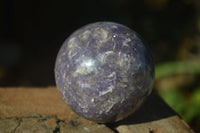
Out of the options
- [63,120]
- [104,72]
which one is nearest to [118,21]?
[63,120]

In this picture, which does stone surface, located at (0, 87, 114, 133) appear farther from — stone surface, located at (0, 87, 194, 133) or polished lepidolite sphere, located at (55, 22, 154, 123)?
polished lepidolite sphere, located at (55, 22, 154, 123)

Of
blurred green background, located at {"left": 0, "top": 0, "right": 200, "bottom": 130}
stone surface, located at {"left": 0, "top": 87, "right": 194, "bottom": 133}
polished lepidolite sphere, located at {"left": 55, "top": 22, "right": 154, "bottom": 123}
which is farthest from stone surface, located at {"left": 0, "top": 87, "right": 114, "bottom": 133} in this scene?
blurred green background, located at {"left": 0, "top": 0, "right": 200, "bottom": 130}

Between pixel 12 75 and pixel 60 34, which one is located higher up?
pixel 60 34

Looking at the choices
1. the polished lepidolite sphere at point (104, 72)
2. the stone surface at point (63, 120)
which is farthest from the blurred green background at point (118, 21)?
the polished lepidolite sphere at point (104, 72)

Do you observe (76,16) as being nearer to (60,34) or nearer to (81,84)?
(60,34)

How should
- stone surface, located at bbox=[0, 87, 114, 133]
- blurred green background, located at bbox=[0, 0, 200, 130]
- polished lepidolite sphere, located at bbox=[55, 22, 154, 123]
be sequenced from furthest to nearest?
Answer: blurred green background, located at bbox=[0, 0, 200, 130], stone surface, located at bbox=[0, 87, 114, 133], polished lepidolite sphere, located at bbox=[55, 22, 154, 123]

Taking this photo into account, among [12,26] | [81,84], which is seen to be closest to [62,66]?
[81,84]

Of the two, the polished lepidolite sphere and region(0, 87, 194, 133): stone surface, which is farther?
region(0, 87, 194, 133): stone surface

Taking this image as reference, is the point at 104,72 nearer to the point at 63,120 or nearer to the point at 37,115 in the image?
the point at 63,120
